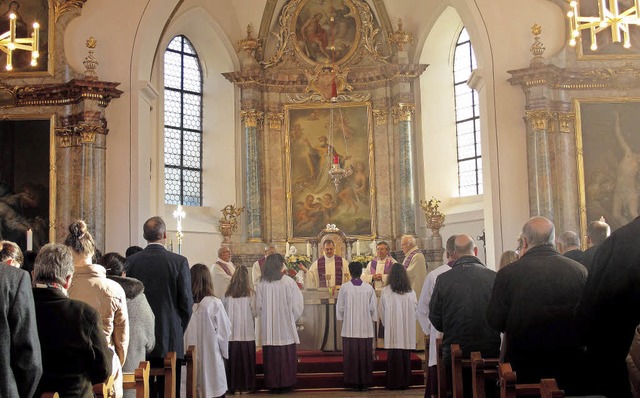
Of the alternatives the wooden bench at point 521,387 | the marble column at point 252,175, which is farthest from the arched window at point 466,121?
the wooden bench at point 521,387

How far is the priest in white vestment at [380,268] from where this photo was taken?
15250mm

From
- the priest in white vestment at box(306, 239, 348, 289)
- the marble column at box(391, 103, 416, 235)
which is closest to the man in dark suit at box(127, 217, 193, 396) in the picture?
the priest in white vestment at box(306, 239, 348, 289)

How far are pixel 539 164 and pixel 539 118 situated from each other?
2.61 feet

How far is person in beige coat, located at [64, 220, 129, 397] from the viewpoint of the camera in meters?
5.90

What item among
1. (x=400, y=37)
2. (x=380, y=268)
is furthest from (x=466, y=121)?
(x=380, y=268)

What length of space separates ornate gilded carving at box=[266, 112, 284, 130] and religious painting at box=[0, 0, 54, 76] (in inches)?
292

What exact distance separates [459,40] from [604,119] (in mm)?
7447

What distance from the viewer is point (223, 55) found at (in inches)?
843

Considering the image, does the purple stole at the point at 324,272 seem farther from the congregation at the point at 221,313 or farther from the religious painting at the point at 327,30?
the religious painting at the point at 327,30

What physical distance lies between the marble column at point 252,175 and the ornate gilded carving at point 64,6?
6.73 metres

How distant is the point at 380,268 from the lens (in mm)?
15812

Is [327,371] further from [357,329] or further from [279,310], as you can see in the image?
[279,310]

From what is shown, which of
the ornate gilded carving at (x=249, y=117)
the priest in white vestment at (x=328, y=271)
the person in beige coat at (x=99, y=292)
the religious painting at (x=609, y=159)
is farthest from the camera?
the ornate gilded carving at (x=249, y=117)

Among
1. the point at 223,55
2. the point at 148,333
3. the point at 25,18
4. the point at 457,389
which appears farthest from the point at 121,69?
the point at 457,389
